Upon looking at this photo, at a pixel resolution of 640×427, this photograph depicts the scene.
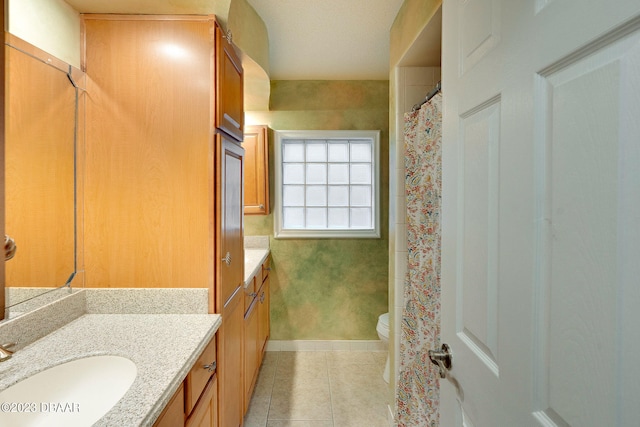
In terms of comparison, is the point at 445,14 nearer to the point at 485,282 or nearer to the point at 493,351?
the point at 485,282

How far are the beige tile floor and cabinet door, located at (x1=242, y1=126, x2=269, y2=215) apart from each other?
1348 millimetres

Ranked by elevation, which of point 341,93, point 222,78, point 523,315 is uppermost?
point 341,93

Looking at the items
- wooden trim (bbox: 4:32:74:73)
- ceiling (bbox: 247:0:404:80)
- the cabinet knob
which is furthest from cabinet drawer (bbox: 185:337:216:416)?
ceiling (bbox: 247:0:404:80)

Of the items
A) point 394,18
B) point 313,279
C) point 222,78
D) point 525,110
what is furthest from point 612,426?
point 313,279

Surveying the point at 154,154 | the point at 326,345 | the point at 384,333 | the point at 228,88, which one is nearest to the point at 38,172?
the point at 154,154

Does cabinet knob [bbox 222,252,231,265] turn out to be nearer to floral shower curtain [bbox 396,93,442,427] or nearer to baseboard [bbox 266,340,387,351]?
floral shower curtain [bbox 396,93,442,427]

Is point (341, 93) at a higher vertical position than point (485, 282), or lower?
higher

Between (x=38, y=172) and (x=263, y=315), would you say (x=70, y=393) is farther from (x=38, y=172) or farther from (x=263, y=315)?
(x=263, y=315)

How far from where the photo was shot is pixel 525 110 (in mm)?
584

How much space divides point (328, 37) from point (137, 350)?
7.04 feet

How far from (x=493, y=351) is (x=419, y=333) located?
32.7 inches

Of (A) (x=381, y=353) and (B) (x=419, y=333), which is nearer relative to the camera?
(B) (x=419, y=333)

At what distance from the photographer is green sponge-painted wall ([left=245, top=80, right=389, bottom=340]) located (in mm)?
2896

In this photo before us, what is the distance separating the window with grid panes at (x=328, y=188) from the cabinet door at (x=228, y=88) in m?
1.23
